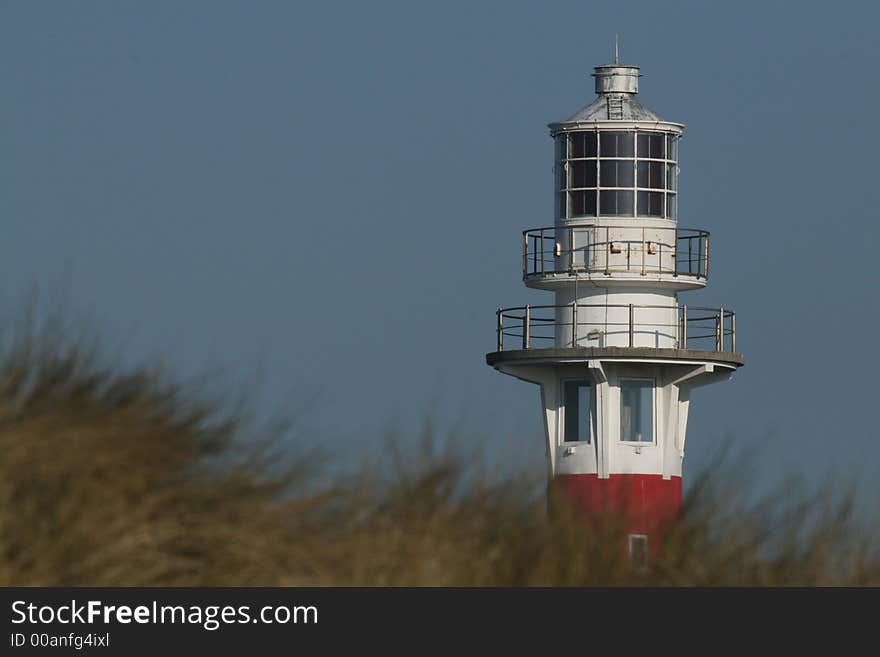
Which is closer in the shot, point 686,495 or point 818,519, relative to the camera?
point 818,519

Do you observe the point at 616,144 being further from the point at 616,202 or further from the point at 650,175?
the point at 616,202

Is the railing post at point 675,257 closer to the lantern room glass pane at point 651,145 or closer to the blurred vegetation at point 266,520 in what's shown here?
the lantern room glass pane at point 651,145

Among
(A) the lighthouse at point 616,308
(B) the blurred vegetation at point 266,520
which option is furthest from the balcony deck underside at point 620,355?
(B) the blurred vegetation at point 266,520

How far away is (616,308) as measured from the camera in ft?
88.8

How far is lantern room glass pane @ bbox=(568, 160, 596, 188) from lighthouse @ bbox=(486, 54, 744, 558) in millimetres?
12

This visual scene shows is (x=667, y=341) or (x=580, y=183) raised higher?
(x=580, y=183)

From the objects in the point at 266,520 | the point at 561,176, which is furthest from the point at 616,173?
the point at 266,520

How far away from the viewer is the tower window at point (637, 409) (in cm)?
2750

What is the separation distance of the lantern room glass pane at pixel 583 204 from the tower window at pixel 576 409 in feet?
6.63
